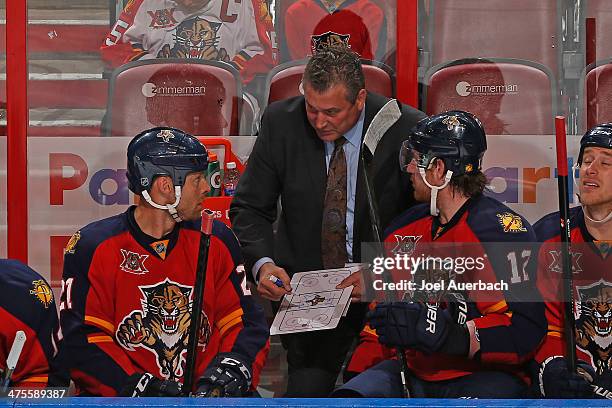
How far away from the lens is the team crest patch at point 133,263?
263 centimetres

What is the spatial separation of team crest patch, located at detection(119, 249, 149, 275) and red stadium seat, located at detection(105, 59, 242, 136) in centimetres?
59

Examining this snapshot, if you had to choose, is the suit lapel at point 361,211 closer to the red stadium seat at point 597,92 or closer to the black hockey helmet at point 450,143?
the black hockey helmet at point 450,143

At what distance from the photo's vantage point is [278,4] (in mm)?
3205

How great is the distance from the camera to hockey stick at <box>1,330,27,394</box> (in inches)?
87.6

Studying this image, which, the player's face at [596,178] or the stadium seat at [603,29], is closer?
the player's face at [596,178]

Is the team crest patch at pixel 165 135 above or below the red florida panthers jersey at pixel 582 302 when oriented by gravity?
above

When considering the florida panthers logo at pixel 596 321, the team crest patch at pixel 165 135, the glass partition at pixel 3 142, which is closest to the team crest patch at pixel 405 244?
the florida panthers logo at pixel 596 321

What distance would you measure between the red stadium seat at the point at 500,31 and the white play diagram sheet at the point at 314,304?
0.80 m

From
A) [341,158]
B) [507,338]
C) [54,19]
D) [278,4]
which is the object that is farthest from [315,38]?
[507,338]

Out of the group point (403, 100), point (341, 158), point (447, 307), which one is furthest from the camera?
point (403, 100)

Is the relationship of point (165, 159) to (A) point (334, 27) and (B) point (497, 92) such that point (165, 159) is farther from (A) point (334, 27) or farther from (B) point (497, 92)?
(B) point (497, 92)

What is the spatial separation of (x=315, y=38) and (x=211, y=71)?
290 millimetres

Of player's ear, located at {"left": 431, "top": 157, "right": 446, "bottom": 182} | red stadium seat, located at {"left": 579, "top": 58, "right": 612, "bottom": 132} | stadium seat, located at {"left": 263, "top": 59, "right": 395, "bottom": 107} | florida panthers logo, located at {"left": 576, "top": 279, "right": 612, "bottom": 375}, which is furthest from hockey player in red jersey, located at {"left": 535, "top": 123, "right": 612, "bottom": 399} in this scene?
stadium seat, located at {"left": 263, "top": 59, "right": 395, "bottom": 107}

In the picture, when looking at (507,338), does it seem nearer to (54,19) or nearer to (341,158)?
(341,158)
